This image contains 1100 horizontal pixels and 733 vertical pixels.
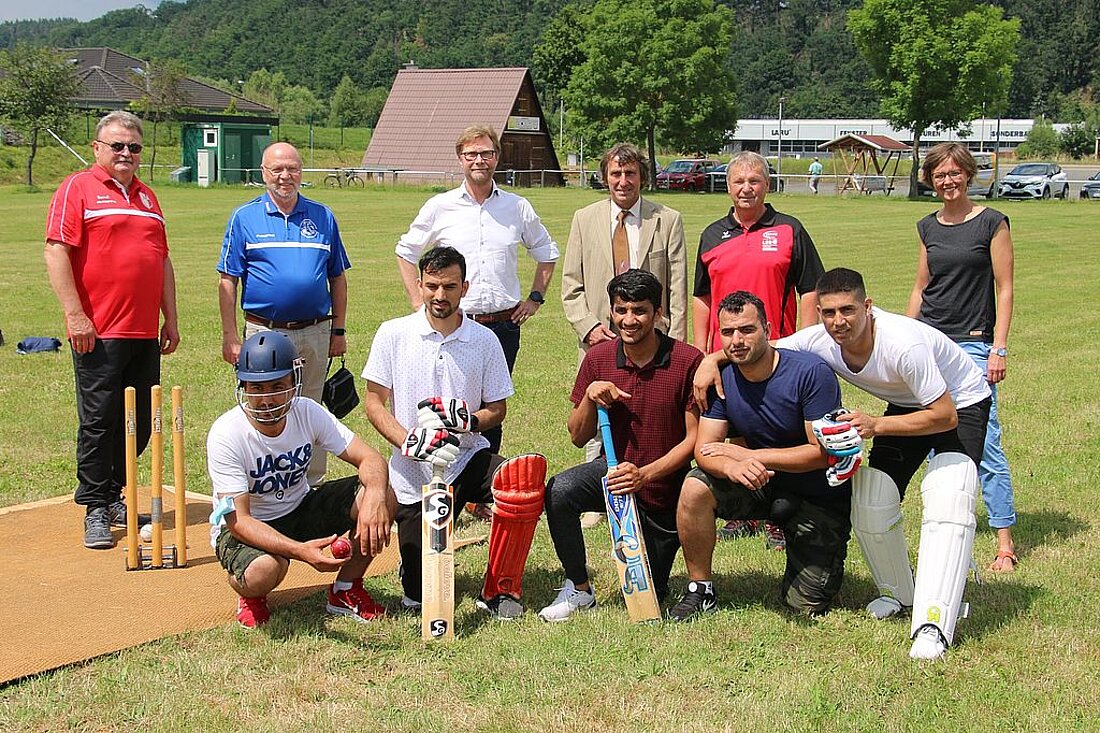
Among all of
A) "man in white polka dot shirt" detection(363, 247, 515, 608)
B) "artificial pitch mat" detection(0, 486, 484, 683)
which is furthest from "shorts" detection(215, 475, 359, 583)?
"artificial pitch mat" detection(0, 486, 484, 683)

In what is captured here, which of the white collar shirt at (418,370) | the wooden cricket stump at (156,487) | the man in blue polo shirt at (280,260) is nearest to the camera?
the white collar shirt at (418,370)

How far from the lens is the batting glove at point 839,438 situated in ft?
14.4

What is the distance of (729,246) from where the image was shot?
227 inches

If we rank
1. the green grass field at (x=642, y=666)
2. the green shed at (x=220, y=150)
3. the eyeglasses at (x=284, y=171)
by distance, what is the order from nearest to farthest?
the green grass field at (x=642, y=666) < the eyeglasses at (x=284, y=171) < the green shed at (x=220, y=150)

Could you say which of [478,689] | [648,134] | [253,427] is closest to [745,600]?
[478,689]

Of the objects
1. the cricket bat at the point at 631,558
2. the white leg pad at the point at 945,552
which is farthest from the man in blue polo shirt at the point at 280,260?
the white leg pad at the point at 945,552

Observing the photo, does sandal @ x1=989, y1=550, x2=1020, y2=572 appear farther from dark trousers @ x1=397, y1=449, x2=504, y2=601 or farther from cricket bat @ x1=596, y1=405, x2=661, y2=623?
dark trousers @ x1=397, y1=449, x2=504, y2=601

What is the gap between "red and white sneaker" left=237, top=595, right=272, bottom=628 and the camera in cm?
478

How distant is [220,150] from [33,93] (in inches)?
331

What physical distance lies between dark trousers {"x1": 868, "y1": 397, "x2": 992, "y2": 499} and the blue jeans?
0.60m

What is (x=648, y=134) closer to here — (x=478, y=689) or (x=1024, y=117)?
(x=478, y=689)

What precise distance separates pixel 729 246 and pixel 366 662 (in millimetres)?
2727

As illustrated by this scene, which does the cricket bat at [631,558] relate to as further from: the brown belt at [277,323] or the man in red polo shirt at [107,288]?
the man in red polo shirt at [107,288]

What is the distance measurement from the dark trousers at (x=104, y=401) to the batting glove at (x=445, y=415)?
2.01 meters
